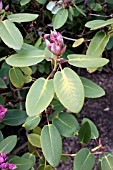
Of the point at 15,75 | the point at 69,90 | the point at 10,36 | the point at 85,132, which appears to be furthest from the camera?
the point at 15,75

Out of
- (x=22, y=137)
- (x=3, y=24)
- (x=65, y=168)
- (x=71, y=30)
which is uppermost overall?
(x=3, y=24)

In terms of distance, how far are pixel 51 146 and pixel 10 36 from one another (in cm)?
33

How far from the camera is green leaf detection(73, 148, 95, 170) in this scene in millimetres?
1050

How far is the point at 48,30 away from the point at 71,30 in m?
0.16

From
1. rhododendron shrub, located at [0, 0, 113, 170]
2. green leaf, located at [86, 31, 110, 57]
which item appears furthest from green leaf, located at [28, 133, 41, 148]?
green leaf, located at [86, 31, 110, 57]

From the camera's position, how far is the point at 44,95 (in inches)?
35.1

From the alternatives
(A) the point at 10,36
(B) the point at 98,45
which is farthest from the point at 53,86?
(B) the point at 98,45

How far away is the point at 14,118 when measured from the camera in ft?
4.27

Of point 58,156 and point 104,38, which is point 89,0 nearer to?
point 104,38

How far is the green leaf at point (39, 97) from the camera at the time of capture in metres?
0.87

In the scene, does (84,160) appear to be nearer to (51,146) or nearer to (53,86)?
(51,146)

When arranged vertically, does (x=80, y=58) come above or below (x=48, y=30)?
above

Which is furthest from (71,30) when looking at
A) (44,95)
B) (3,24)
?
(44,95)

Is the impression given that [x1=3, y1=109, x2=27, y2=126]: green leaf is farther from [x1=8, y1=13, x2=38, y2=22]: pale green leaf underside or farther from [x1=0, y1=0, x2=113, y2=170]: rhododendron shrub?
[x1=8, y1=13, x2=38, y2=22]: pale green leaf underside
